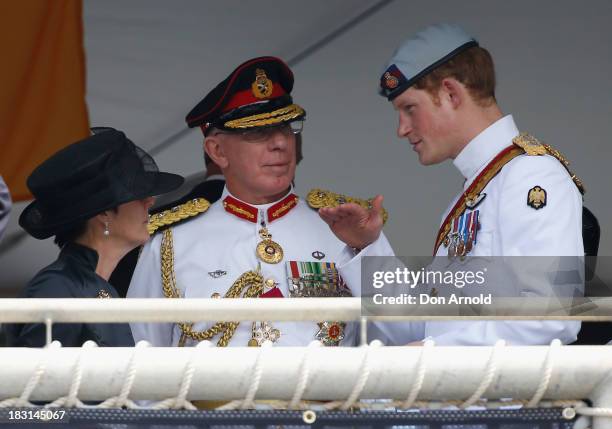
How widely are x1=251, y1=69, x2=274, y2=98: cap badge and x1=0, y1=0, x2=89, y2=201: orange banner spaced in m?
1.13

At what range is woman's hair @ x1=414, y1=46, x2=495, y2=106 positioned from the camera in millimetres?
3266

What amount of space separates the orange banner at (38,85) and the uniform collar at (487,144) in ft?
6.01

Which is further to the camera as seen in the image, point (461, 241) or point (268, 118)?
point (268, 118)

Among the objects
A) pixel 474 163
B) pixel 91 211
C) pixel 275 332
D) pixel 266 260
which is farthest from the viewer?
pixel 266 260

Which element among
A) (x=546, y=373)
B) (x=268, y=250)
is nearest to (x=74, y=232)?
(x=268, y=250)

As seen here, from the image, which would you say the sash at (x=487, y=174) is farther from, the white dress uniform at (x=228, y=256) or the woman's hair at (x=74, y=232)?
the woman's hair at (x=74, y=232)

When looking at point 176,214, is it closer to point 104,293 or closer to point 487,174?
point 104,293

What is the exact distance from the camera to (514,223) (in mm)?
3020

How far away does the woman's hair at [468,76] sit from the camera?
3.27m

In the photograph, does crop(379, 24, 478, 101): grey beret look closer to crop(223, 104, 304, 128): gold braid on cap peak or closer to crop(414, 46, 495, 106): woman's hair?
crop(414, 46, 495, 106): woman's hair

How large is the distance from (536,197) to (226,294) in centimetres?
87

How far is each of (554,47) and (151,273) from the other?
177cm

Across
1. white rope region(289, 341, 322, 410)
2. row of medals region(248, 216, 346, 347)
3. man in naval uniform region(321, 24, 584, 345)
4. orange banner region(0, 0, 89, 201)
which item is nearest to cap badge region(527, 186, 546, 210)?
man in naval uniform region(321, 24, 584, 345)

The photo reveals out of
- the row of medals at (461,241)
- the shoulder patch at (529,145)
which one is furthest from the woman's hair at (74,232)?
the shoulder patch at (529,145)
